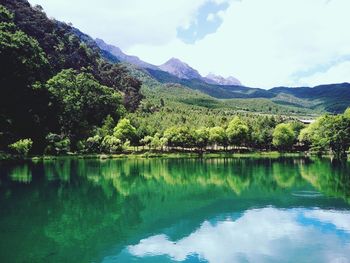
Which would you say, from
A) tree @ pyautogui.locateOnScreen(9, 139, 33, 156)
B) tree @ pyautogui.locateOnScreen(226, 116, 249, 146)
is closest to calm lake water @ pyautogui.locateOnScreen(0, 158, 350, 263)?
tree @ pyautogui.locateOnScreen(9, 139, 33, 156)

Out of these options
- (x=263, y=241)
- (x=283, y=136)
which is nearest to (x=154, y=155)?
(x=283, y=136)

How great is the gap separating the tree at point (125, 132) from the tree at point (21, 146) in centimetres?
2067

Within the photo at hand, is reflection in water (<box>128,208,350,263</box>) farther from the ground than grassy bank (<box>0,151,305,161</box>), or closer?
closer

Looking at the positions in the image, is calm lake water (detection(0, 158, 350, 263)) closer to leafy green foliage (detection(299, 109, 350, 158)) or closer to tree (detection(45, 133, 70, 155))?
tree (detection(45, 133, 70, 155))

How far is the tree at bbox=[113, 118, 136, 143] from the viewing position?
87.6m

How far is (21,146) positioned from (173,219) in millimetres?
49843

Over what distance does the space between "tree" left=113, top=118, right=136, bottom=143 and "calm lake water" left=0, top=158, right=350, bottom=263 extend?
40.0 meters

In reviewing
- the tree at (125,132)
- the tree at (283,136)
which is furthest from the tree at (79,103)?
the tree at (283,136)

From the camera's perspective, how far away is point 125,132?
290 feet

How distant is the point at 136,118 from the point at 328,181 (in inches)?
2488

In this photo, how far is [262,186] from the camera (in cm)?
4281

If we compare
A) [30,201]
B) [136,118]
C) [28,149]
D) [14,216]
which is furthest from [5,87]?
[14,216]

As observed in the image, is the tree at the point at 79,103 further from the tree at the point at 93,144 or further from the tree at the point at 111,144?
the tree at the point at 111,144

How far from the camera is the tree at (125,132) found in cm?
8762
